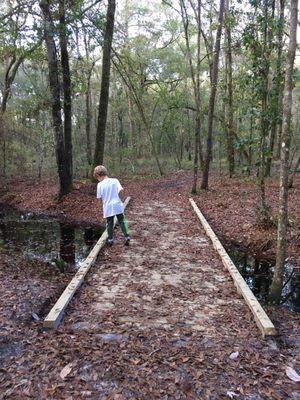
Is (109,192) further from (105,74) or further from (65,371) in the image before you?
(105,74)

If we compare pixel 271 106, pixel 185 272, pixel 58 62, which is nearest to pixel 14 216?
pixel 58 62

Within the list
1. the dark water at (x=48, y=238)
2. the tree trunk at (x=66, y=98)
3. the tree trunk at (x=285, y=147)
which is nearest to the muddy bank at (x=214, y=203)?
the dark water at (x=48, y=238)

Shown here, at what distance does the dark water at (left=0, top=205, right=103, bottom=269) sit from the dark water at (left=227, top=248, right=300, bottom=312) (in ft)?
12.2

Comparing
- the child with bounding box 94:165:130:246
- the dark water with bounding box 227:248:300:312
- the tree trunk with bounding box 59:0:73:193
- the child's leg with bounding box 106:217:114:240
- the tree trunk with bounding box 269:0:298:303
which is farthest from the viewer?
the tree trunk with bounding box 59:0:73:193

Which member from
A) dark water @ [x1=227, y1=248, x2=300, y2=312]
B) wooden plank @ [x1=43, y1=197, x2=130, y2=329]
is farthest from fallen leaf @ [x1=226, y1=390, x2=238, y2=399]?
dark water @ [x1=227, y1=248, x2=300, y2=312]

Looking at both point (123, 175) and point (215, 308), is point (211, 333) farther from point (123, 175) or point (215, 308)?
point (123, 175)

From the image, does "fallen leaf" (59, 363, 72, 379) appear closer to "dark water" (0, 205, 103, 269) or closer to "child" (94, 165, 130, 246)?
"dark water" (0, 205, 103, 269)

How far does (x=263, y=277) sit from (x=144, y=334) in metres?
4.02

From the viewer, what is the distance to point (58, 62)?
15.1 meters

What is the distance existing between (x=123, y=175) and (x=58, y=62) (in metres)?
10.4

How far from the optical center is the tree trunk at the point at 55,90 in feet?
42.1

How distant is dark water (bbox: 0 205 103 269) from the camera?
900cm

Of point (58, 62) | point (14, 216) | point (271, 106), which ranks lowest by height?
point (14, 216)

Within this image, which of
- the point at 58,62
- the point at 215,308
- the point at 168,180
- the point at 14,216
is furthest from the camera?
the point at 168,180
